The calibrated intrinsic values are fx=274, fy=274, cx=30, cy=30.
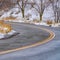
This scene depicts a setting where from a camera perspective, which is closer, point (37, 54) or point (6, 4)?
point (37, 54)

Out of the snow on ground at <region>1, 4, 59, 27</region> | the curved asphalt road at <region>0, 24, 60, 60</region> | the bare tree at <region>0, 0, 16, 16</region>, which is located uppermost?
the bare tree at <region>0, 0, 16, 16</region>

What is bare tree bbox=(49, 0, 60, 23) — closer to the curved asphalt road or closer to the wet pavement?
the wet pavement

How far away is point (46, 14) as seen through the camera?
46.0m

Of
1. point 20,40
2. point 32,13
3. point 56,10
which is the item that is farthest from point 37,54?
point 32,13

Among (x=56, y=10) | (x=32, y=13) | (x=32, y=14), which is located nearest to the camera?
(x=56, y=10)

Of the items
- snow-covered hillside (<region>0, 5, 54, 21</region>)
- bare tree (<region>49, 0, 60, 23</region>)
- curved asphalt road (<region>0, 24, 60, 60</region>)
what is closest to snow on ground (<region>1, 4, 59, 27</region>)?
snow-covered hillside (<region>0, 5, 54, 21</region>)

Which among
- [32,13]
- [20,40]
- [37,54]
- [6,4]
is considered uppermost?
[6,4]

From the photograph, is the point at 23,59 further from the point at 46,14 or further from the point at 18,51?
the point at 46,14

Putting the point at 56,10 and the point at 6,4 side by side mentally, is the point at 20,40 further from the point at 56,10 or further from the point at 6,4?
the point at 6,4

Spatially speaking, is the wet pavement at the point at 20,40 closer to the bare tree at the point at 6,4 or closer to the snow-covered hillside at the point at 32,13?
the snow-covered hillside at the point at 32,13

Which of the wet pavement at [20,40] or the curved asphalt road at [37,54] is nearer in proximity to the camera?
the curved asphalt road at [37,54]

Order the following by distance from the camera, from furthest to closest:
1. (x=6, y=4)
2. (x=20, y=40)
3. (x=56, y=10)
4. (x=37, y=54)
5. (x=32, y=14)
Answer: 1. (x=6, y=4)
2. (x=32, y=14)
3. (x=56, y=10)
4. (x=20, y=40)
5. (x=37, y=54)

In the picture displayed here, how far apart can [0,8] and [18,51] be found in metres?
41.9

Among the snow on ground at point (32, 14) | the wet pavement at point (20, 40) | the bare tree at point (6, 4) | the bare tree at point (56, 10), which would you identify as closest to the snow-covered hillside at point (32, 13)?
the snow on ground at point (32, 14)
